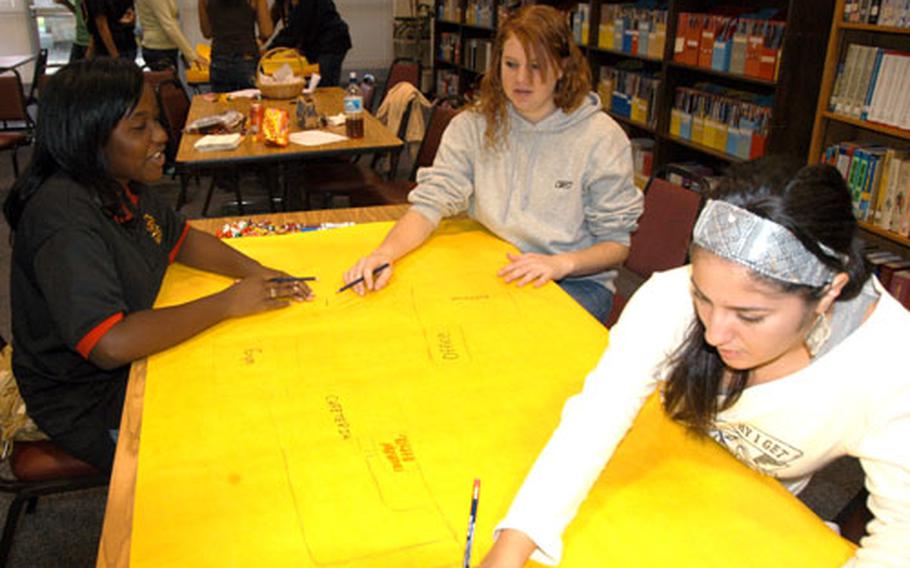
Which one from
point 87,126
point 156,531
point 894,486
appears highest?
point 87,126

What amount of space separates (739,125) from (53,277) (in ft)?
10.6

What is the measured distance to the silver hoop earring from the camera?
37.1 inches

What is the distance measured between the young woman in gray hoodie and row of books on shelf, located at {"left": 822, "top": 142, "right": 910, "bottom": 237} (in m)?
1.35

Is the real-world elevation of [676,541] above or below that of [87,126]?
below

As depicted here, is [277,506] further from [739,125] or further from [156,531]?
[739,125]

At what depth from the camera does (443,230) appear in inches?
80.7

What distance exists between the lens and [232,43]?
4445mm

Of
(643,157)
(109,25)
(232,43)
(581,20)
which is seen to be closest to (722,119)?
(643,157)

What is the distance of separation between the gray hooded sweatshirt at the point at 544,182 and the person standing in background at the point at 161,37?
12.7 ft

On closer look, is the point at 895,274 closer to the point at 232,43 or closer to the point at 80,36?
the point at 232,43

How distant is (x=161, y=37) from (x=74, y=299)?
513 cm

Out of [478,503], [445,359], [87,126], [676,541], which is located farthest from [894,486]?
[87,126]

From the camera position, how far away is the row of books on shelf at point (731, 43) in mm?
3297

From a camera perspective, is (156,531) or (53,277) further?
(53,277)
